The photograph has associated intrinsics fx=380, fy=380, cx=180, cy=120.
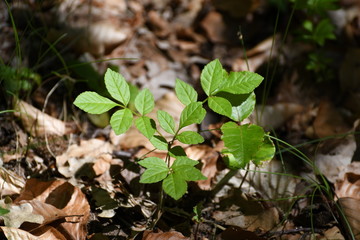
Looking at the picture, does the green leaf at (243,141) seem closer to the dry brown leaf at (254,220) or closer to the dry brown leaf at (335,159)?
the dry brown leaf at (254,220)

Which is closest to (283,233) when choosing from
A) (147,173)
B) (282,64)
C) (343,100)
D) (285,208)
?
(285,208)

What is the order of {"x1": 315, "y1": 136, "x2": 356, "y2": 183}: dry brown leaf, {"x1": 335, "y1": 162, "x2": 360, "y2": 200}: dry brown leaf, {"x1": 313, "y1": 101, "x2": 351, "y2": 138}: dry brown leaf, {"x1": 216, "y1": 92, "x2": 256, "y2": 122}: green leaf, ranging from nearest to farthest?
1. {"x1": 216, "y1": 92, "x2": 256, "y2": 122}: green leaf
2. {"x1": 335, "y1": 162, "x2": 360, "y2": 200}: dry brown leaf
3. {"x1": 315, "y1": 136, "x2": 356, "y2": 183}: dry brown leaf
4. {"x1": 313, "y1": 101, "x2": 351, "y2": 138}: dry brown leaf

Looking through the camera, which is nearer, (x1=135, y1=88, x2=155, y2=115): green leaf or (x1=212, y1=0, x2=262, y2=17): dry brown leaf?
(x1=135, y1=88, x2=155, y2=115): green leaf

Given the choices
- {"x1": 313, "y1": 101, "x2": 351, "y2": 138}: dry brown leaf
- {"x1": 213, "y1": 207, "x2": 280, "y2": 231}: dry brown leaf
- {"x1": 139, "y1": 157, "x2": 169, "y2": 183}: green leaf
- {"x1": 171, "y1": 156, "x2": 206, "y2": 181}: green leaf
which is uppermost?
{"x1": 171, "y1": 156, "x2": 206, "y2": 181}: green leaf

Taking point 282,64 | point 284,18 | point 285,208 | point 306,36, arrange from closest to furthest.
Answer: point 285,208 → point 306,36 → point 282,64 → point 284,18

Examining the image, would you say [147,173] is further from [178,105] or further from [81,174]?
[178,105]

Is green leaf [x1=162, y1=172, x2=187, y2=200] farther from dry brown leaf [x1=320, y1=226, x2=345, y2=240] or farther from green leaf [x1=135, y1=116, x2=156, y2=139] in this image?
dry brown leaf [x1=320, y1=226, x2=345, y2=240]

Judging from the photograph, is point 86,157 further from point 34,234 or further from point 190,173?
point 190,173

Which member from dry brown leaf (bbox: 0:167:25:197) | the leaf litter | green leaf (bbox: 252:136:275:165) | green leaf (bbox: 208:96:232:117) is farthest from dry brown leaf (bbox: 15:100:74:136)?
green leaf (bbox: 252:136:275:165)
